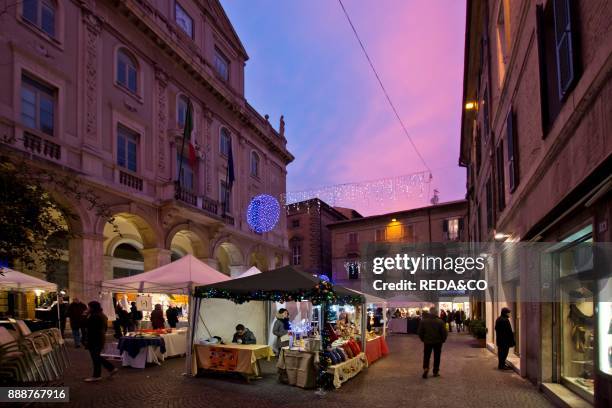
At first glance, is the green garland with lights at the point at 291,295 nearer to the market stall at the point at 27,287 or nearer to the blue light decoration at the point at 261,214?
the market stall at the point at 27,287

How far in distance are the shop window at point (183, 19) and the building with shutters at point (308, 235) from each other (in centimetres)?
2644

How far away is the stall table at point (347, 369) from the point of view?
1046cm

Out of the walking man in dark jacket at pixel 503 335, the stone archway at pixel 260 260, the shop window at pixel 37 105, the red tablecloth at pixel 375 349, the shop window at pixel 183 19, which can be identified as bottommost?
the red tablecloth at pixel 375 349

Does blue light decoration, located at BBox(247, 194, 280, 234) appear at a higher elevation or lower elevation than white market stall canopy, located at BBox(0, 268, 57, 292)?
higher

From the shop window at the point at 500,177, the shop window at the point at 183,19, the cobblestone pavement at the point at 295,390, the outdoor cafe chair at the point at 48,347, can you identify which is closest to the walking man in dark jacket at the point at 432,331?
the cobblestone pavement at the point at 295,390

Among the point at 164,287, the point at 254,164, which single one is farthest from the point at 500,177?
the point at 254,164

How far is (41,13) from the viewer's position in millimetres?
16781

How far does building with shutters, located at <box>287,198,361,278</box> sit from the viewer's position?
170 feet

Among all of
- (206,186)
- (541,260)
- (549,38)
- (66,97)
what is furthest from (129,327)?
(549,38)

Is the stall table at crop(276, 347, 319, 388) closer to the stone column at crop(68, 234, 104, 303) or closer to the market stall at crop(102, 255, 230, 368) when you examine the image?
the market stall at crop(102, 255, 230, 368)

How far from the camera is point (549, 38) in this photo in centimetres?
831

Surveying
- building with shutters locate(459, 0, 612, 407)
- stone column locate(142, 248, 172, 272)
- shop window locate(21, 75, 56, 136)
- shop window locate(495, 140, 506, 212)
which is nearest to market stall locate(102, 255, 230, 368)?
shop window locate(21, 75, 56, 136)

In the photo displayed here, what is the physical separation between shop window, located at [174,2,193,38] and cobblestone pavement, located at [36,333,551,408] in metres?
18.1

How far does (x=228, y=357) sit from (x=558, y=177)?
25.1ft
